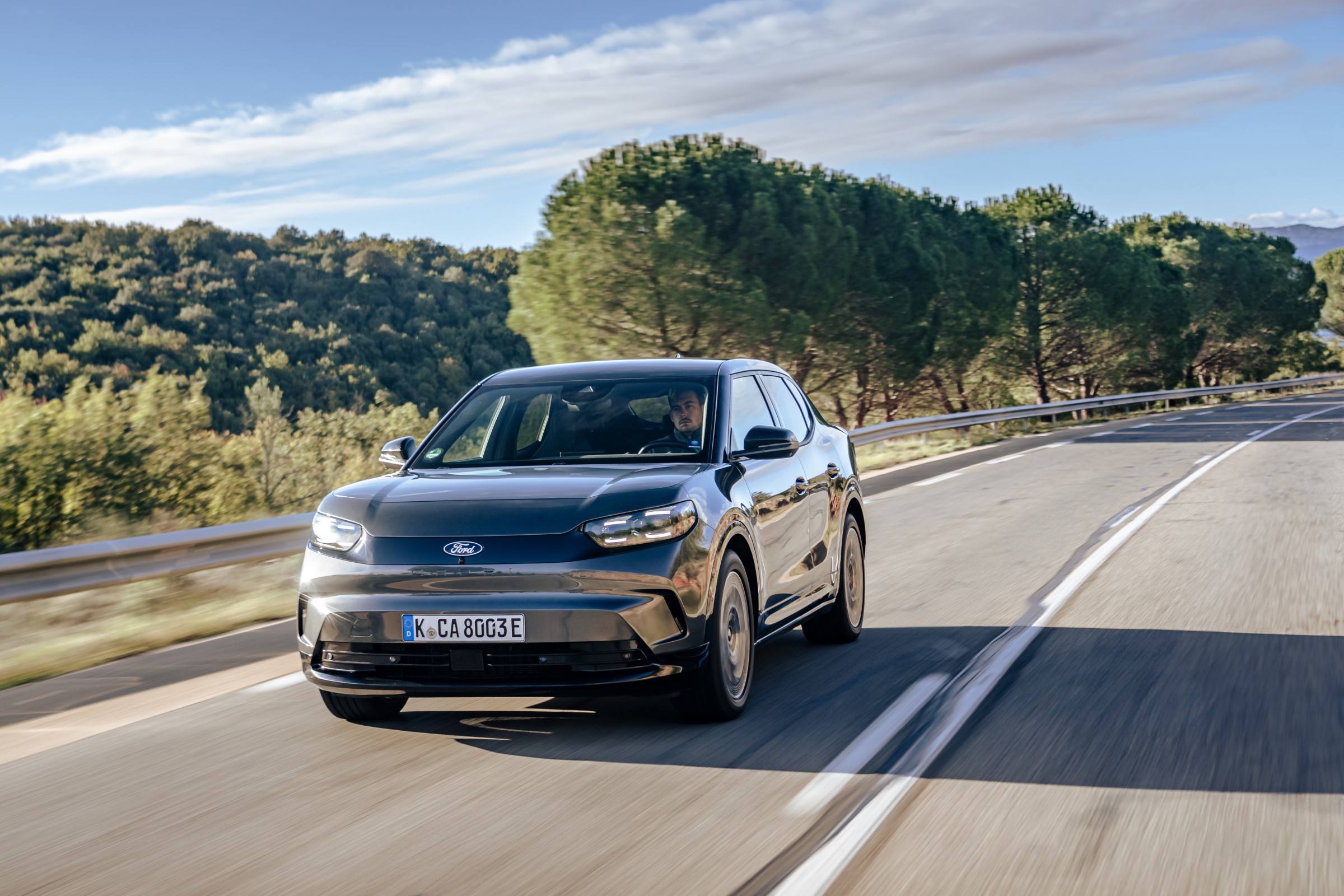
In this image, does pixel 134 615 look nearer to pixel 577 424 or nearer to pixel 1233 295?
pixel 577 424

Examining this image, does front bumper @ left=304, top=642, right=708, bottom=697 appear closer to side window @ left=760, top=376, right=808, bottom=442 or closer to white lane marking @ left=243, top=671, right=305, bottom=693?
white lane marking @ left=243, top=671, right=305, bottom=693

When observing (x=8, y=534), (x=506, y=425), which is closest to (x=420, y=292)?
(x=8, y=534)

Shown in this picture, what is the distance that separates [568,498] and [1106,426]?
1272 inches

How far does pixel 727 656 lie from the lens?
5758mm

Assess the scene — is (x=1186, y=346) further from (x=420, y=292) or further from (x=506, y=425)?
(x=506, y=425)

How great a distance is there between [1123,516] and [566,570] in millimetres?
10130

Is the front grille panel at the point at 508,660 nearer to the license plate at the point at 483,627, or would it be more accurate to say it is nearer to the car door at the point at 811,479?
the license plate at the point at 483,627

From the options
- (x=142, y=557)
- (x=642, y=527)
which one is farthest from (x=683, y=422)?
(x=142, y=557)

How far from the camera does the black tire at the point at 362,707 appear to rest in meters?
5.89

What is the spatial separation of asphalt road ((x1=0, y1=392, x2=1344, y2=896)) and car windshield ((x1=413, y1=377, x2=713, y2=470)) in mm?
1147

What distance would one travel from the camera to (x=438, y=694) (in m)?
5.32

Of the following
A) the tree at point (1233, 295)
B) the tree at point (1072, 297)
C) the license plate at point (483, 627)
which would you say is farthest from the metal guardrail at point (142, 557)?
the tree at point (1233, 295)

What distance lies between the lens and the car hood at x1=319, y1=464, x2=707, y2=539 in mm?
5336

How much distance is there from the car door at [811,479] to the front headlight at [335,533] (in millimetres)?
2379
